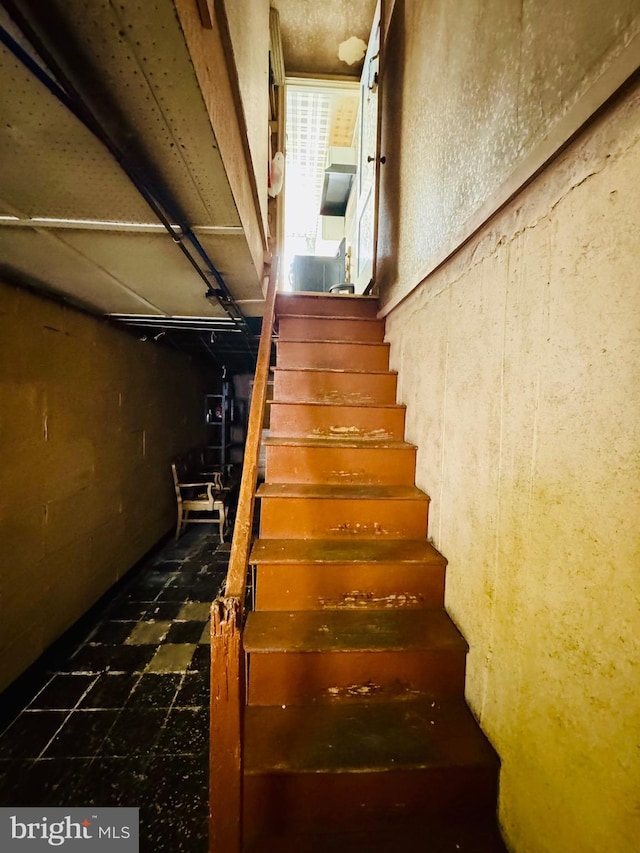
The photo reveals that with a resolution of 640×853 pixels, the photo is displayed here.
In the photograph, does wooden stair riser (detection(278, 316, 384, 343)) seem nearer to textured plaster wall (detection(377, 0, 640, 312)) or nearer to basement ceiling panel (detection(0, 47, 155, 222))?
textured plaster wall (detection(377, 0, 640, 312))

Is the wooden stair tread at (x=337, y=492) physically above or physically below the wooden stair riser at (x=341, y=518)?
above

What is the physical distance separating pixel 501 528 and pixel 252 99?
2.42 metres

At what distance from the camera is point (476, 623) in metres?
1.34

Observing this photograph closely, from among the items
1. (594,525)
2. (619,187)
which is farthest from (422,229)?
(594,525)

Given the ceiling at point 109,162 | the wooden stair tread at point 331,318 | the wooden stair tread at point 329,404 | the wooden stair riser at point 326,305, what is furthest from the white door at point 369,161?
the ceiling at point 109,162

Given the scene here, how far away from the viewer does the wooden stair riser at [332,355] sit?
2.59 metres

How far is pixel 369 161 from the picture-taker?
3.35 m

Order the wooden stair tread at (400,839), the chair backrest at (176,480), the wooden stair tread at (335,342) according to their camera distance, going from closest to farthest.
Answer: the wooden stair tread at (400,839), the wooden stair tread at (335,342), the chair backrest at (176,480)

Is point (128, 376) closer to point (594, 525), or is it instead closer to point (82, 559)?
point (82, 559)

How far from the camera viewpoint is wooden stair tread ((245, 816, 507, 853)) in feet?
3.67

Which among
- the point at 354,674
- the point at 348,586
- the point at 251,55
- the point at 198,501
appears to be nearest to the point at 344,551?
the point at 348,586

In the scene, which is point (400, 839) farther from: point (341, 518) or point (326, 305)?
point (326, 305)

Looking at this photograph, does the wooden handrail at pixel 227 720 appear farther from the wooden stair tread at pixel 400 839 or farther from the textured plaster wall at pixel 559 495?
the textured plaster wall at pixel 559 495

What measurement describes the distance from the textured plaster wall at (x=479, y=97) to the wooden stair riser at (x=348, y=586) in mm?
1551
